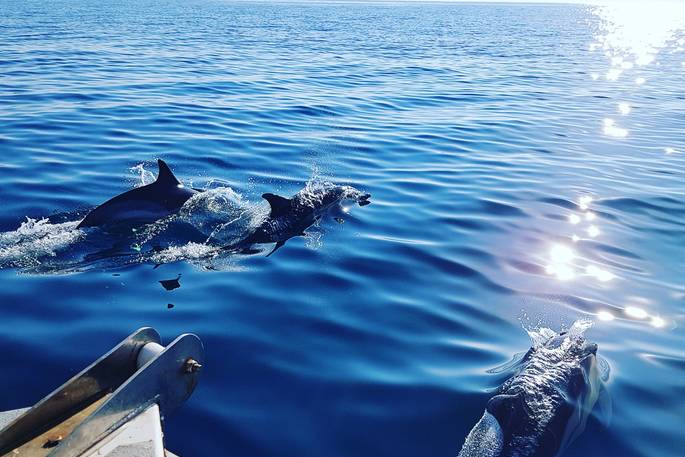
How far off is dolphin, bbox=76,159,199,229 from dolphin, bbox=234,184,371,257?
1.44 meters

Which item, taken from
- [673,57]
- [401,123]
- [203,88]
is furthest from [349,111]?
[673,57]

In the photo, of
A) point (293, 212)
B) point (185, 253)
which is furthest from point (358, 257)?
point (185, 253)

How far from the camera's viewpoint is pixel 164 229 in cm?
1007

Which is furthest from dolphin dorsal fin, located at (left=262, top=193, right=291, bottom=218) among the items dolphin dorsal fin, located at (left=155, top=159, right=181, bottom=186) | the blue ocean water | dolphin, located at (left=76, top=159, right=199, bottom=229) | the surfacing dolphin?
the surfacing dolphin

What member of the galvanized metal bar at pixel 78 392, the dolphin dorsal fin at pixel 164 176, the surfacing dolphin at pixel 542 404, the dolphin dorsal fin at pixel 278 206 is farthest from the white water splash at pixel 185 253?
the surfacing dolphin at pixel 542 404

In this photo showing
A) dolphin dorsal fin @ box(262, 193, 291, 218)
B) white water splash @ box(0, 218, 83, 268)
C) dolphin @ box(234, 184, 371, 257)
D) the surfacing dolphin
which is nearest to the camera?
the surfacing dolphin

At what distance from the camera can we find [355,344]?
6.91 meters

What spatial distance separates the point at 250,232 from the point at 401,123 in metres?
9.83

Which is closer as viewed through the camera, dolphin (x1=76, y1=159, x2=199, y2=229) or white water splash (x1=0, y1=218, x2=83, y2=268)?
white water splash (x1=0, y1=218, x2=83, y2=268)

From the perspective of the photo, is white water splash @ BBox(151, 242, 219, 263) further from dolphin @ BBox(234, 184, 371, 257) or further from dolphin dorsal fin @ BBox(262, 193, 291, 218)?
dolphin dorsal fin @ BBox(262, 193, 291, 218)

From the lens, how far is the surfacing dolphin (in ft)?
17.1

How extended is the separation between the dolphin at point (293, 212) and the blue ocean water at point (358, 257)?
0.27 metres

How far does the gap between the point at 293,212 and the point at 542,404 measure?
588cm

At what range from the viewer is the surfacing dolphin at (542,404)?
205 inches
